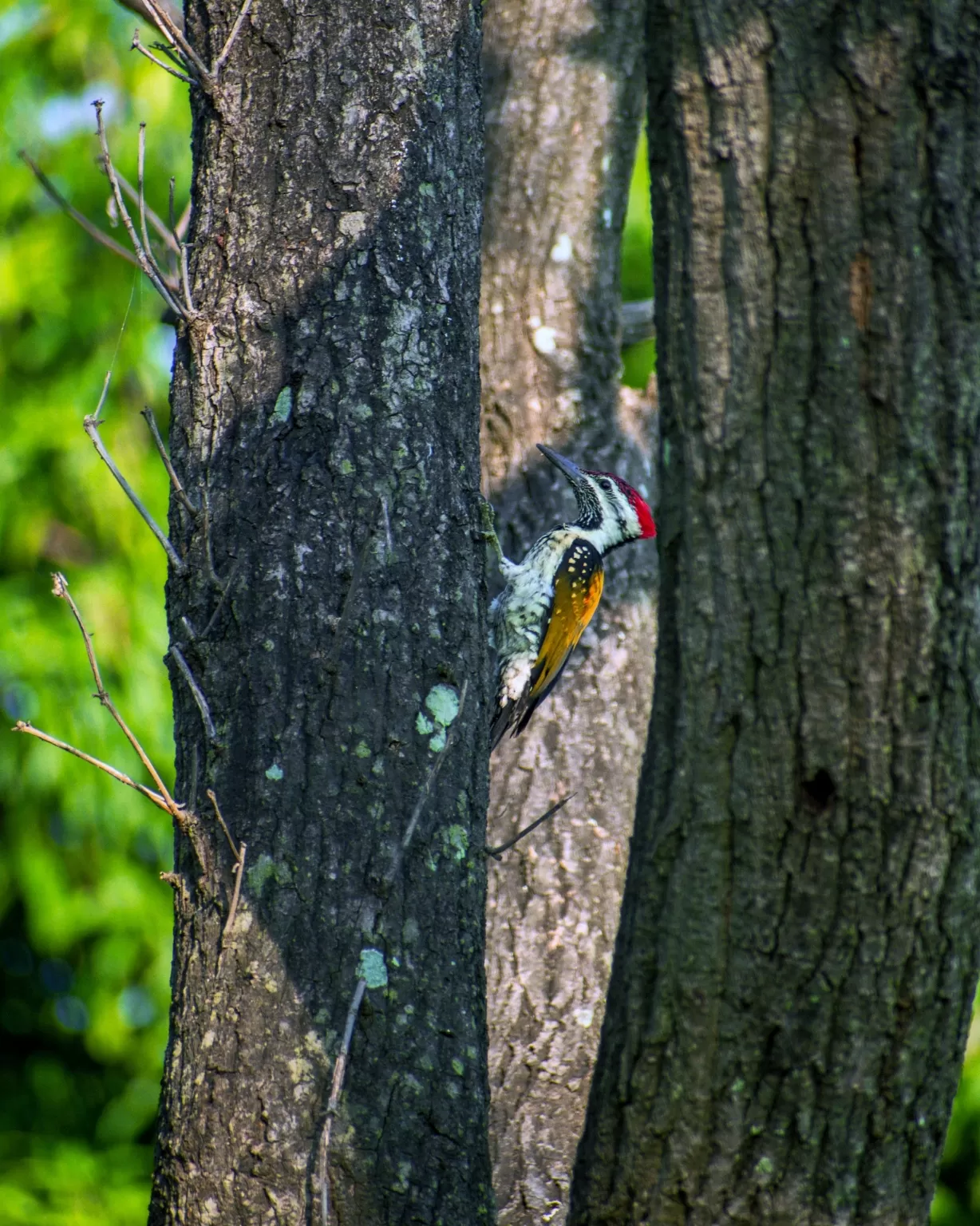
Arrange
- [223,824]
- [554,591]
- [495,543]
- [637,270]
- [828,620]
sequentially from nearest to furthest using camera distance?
[828,620], [223,824], [495,543], [554,591], [637,270]

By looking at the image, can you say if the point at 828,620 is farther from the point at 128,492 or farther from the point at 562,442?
the point at 562,442

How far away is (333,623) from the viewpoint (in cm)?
212

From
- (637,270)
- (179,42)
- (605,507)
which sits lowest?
(605,507)

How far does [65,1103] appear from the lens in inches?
263

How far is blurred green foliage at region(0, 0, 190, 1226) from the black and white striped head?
7.96 ft

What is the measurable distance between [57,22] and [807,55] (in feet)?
18.5

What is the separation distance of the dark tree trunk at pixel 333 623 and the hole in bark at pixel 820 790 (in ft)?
2.56

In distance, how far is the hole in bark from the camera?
1.54 meters

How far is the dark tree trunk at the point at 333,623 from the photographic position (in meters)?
1.96

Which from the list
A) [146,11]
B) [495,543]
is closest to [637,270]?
[495,543]

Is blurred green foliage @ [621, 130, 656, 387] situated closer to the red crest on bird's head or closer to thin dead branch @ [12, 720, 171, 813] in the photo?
the red crest on bird's head

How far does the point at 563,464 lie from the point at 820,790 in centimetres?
250

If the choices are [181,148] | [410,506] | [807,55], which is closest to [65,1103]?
[181,148]

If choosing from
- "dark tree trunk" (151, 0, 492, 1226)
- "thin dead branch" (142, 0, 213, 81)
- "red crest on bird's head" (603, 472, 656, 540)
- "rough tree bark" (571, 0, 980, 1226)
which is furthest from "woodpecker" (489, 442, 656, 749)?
"rough tree bark" (571, 0, 980, 1226)
